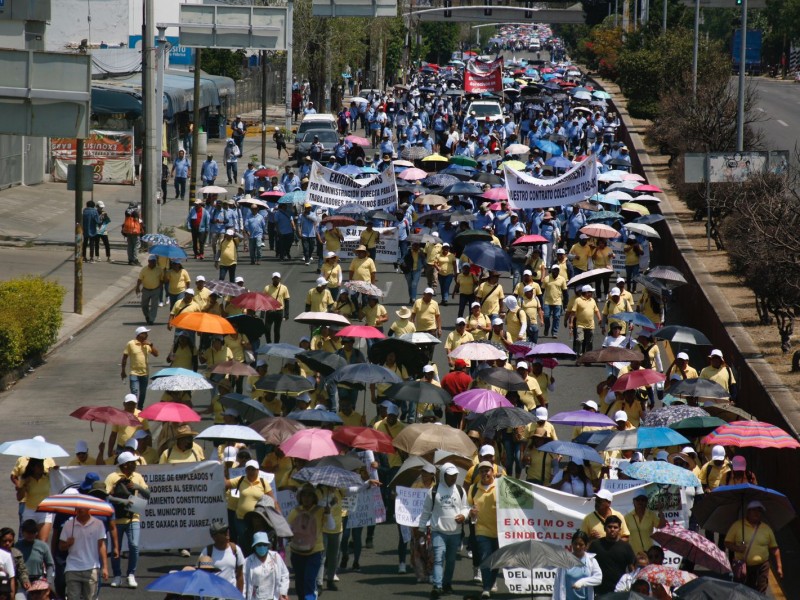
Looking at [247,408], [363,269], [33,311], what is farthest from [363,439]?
[33,311]

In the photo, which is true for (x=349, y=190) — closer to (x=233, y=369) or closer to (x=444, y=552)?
(x=233, y=369)

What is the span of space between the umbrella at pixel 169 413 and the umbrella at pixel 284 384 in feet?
4.22

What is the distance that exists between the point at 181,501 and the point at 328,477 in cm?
172

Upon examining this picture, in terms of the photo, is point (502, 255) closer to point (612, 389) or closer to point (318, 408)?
point (612, 389)

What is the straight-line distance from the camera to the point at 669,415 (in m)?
15.6

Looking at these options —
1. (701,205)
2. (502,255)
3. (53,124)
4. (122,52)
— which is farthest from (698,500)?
(122,52)

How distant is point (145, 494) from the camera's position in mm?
13703

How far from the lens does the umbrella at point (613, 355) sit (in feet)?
60.7

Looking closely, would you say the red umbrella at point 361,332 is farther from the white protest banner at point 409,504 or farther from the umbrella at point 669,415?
the white protest banner at point 409,504

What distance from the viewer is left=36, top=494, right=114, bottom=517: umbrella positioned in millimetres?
12172

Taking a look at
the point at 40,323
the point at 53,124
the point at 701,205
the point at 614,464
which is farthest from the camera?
the point at 701,205

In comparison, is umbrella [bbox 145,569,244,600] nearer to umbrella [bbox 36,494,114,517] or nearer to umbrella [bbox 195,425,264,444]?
umbrella [bbox 36,494,114,517]

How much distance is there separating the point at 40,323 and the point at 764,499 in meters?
13.6

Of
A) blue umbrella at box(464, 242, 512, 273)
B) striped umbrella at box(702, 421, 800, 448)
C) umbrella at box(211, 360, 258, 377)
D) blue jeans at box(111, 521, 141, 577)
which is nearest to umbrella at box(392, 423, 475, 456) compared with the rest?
striped umbrella at box(702, 421, 800, 448)
